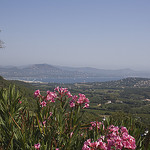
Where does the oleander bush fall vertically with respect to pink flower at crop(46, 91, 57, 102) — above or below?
below

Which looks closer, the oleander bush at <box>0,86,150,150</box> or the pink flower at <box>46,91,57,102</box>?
the oleander bush at <box>0,86,150,150</box>

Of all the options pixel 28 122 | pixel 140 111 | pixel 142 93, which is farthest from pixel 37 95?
pixel 142 93

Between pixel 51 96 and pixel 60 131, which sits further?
pixel 51 96

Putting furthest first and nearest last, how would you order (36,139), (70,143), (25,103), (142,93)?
(142,93), (25,103), (36,139), (70,143)

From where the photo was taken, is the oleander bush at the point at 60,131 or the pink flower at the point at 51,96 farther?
the pink flower at the point at 51,96

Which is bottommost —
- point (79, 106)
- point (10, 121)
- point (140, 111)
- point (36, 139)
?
point (140, 111)

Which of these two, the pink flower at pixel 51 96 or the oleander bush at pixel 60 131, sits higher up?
the pink flower at pixel 51 96

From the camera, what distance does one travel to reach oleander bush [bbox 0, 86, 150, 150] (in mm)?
1828

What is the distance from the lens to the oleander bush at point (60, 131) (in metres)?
1.83

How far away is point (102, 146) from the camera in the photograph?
170 centimetres

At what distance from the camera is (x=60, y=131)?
240cm

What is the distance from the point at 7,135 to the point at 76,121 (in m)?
1.01

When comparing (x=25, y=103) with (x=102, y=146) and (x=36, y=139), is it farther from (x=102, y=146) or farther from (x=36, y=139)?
(x=102, y=146)

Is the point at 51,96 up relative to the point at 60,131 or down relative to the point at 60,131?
up
